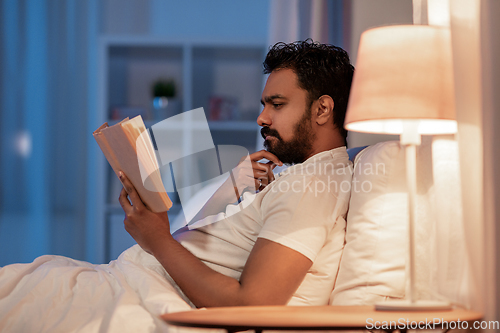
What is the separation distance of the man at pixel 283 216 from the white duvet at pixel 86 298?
0.07m

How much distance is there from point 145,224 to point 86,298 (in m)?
0.22

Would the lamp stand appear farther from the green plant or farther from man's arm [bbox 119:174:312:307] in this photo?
the green plant

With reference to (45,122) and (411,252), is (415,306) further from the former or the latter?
(45,122)

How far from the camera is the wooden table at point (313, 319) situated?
68 centimetres

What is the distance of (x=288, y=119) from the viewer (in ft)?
4.26

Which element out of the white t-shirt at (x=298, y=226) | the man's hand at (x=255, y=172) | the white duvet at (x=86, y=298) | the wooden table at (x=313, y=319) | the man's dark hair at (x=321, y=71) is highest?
the man's dark hair at (x=321, y=71)

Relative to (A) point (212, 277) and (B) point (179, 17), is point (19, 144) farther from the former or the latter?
(A) point (212, 277)

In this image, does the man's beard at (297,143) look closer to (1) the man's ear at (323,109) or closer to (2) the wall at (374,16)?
(1) the man's ear at (323,109)

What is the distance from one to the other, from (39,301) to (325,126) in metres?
0.87

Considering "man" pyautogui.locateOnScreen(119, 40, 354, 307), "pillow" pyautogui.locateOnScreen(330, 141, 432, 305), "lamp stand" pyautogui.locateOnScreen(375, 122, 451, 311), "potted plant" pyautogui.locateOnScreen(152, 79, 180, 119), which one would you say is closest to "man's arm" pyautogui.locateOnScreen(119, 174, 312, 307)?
"man" pyautogui.locateOnScreen(119, 40, 354, 307)

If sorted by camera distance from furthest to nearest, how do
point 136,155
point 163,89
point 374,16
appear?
point 163,89 < point 374,16 < point 136,155

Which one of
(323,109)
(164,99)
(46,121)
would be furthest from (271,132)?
(46,121)

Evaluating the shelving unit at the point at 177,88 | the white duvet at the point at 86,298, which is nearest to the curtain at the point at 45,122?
the shelving unit at the point at 177,88

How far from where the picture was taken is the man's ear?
51.1 inches
